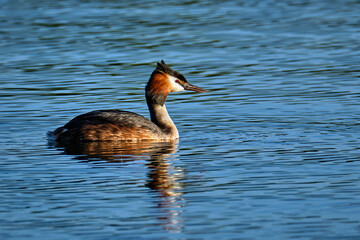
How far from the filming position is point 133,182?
10.6 meters

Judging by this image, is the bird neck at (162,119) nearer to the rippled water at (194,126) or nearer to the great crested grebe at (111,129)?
the great crested grebe at (111,129)

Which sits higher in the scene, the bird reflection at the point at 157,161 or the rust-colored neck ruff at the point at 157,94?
the rust-colored neck ruff at the point at 157,94

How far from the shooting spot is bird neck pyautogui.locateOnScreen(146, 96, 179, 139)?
14.0 m

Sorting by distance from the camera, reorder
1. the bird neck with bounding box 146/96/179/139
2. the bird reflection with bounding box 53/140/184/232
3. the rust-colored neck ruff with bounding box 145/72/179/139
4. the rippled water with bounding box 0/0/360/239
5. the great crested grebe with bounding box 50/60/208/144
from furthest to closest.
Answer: the rust-colored neck ruff with bounding box 145/72/179/139 < the bird neck with bounding box 146/96/179/139 < the great crested grebe with bounding box 50/60/208/144 < the bird reflection with bounding box 53/140/184/232 < the rippled water with bounding box 0/0/360/239

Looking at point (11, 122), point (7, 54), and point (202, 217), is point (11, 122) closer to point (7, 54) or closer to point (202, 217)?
point (202, 217)

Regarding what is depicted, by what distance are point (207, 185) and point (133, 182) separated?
939 millimetres

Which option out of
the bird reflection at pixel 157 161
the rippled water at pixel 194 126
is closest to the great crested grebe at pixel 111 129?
the bird reflection at pixel 157 161

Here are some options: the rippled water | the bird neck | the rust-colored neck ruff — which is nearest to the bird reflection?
the rippled water

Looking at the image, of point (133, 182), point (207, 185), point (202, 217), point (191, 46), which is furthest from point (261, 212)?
point (191, 46)

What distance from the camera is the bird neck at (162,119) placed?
1401cm

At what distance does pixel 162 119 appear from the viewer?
1446 cm

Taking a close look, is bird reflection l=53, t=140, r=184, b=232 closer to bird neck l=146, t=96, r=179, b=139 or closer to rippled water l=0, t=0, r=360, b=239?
rippled water l=0, t=0, r=360, b=239

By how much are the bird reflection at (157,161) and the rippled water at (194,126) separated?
1.3 inches

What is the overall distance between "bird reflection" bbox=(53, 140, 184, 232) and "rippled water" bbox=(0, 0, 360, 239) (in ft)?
0.11
